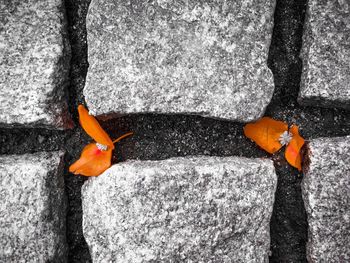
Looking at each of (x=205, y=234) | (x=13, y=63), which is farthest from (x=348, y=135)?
(x=13, y=63)

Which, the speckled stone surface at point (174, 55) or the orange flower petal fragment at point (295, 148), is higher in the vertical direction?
the speckled stone surface at point (174, 55)

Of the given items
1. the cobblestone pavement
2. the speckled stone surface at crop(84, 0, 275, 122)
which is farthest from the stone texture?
the speckled stone surface at crop(84, 0, 275, 122)

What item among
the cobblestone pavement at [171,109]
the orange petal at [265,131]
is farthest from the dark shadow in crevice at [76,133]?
the orange petal at [265,131]

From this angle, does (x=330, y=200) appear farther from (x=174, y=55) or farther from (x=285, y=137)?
(x=174, y=55)

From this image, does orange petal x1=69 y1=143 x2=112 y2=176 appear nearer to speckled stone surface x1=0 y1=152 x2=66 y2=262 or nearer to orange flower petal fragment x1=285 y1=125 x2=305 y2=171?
speckled stone surface x1=0 y1=152 x2=66 y2=262

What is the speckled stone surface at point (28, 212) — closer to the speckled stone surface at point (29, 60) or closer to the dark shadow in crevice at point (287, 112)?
the speckled stone surface at point (29, 60)
